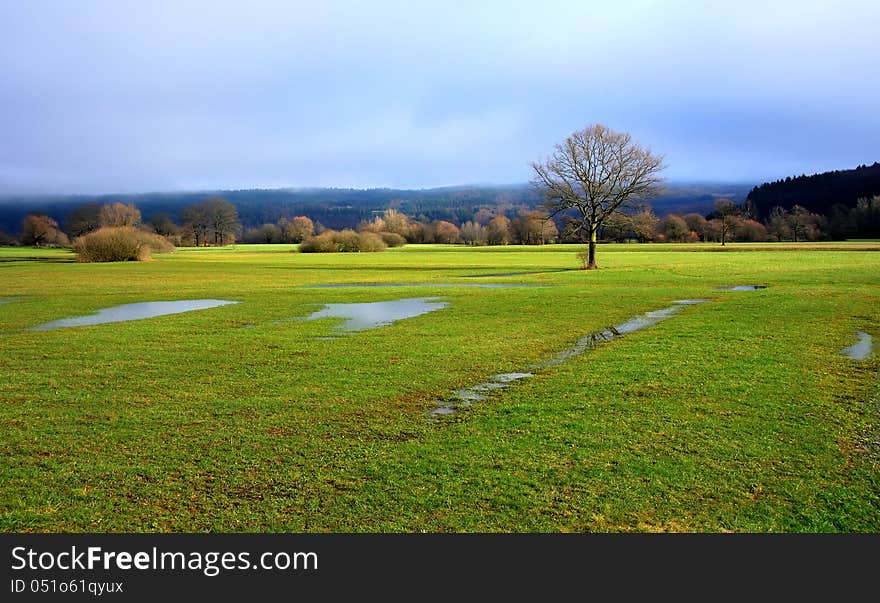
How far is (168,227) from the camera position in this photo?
157 meters

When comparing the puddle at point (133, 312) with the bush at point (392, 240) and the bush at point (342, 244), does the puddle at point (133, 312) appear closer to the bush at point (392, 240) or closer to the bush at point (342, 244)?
the bush at point (342, 244)

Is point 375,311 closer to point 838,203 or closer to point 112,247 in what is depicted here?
point 112,247

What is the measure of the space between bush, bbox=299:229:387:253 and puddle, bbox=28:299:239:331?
8980 centimetres

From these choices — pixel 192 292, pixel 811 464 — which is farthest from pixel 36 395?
pixel 192 292

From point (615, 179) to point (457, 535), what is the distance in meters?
49.3

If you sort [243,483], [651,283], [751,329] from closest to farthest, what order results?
1. [243,483]
2. [751,329]
3. [651,283]

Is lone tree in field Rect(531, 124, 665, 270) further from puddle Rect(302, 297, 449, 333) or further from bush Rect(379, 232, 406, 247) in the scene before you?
bush Rect(379, 232, 406, 247)

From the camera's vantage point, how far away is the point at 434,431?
10.1 metres


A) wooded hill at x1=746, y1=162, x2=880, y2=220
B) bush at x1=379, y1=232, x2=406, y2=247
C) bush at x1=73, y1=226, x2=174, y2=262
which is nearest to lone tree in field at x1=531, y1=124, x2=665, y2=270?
bush at x1=73, y1=226, x2=174, y2=262

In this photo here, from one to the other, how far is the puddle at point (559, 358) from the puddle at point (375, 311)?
7.62 meters

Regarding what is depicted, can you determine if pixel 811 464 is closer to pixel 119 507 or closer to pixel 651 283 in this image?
pixel 119 507

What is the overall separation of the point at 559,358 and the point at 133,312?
67.2 ft

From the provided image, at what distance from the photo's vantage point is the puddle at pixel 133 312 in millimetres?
24156

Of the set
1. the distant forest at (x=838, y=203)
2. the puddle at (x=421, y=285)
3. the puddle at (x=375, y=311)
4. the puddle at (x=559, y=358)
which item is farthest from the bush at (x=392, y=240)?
the puddle at (x=559, y=358)
